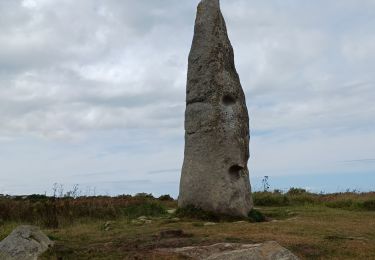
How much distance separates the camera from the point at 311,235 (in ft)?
41.0

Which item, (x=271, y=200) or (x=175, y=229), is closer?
(x=175, y=229)

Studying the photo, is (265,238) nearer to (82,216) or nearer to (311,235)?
(311,235)

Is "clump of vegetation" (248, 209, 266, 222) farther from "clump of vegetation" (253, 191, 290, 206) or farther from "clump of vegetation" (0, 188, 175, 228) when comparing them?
"clump of vegetation" (253, 191, 290, 206)

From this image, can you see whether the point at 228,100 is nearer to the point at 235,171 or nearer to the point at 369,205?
the point at 235,171

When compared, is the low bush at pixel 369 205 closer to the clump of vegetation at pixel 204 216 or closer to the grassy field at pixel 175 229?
the grassy field at pixel 175 229

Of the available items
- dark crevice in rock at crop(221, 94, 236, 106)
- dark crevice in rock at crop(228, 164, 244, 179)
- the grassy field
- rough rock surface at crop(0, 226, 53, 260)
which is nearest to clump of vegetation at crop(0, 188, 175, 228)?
the grassy field

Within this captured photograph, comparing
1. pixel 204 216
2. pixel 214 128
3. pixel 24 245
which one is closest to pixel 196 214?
pixel 204 216

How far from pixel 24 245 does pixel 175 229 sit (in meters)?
3.84

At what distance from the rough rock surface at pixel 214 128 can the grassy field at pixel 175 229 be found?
32.4 inches

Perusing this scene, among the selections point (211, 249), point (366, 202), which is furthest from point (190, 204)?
point (366, 202)

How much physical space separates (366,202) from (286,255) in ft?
46.3

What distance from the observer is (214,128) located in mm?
16750

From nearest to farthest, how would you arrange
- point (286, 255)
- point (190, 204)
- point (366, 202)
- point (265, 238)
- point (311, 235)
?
point (286, 255) → point (265, 238) → point (311, 235) → point (190, 204) → point (366, 202)

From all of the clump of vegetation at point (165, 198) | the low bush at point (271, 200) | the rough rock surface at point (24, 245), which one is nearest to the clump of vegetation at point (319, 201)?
the low bush at point (271, 200)
